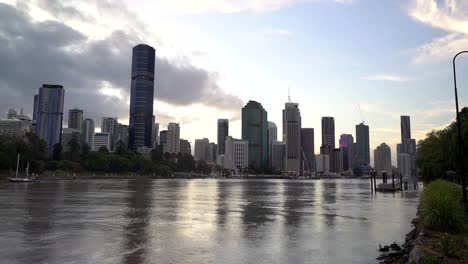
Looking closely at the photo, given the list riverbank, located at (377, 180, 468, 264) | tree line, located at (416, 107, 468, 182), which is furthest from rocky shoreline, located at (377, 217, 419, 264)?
tree line, located at (416, 107, 468, 182)

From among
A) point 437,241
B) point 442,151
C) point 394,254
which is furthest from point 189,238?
point 442,151

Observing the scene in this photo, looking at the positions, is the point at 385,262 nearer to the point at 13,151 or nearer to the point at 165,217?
the point at 165,217

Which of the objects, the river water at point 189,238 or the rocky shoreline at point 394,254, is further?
the river water at point 189,238

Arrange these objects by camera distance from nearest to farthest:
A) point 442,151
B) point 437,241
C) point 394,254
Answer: point 437,241, point 394,254, point 442,151

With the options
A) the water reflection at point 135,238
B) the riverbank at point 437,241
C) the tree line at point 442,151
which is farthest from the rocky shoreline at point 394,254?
the tree line at point 442,151

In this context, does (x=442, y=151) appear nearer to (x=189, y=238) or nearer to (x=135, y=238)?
(x=189, y=238)

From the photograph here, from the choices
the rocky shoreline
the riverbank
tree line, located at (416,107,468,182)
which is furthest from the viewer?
tree line, located at (416,107,468,182)

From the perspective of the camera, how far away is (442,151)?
7106 centimetres

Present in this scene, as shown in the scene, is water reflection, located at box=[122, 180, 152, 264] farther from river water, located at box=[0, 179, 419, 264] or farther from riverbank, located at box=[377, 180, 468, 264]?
riverbank, located at box=[377, 180, 468, 264]

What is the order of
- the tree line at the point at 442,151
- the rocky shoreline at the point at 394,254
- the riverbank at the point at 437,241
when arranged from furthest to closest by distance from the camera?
the tree line at the point at 442,151
the rocky shoreline at the point at 394,254
the riverbank at the point at 437,241

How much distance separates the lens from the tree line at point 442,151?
5756 centimetres

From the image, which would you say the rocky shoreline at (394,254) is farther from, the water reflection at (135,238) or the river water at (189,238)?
the water reflection at (135,238)

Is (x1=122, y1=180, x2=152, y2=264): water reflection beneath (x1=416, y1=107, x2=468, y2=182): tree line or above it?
beneath

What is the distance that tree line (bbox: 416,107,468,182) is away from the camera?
189 ft
